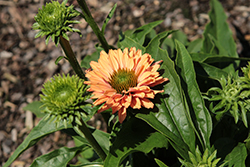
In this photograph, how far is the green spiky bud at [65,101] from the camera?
1.32 meters

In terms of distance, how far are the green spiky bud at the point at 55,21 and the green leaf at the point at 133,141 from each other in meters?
0.68

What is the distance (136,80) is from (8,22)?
320cm

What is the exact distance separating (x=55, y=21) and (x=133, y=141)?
84 centimetres

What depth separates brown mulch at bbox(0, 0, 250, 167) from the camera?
3346 mm

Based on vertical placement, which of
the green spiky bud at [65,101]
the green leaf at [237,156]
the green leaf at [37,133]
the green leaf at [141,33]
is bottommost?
the green leaf at [237,156]

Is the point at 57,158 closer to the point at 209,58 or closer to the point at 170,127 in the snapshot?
the point at 170,127

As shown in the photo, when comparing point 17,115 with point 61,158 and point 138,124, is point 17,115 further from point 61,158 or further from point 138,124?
point 138,124

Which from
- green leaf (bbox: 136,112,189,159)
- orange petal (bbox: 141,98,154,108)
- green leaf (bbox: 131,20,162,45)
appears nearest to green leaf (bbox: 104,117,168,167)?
green leaf (bbox: 136,112,189,159)

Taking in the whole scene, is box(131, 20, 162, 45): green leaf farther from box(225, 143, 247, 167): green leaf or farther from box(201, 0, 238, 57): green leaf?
box(225, 143, 247, 167): green leaf

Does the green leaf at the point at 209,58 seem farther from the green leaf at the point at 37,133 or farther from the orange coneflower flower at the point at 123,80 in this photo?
the green leaf at the point at 37,133

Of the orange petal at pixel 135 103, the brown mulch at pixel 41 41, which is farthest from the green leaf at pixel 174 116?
the brown mulch at pixel 41 41

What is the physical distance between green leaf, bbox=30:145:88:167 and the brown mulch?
1.13 m

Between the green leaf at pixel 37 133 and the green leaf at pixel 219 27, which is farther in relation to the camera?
the green leaf at pixel 219 27

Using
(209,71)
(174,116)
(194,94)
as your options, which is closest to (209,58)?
(209,71)
